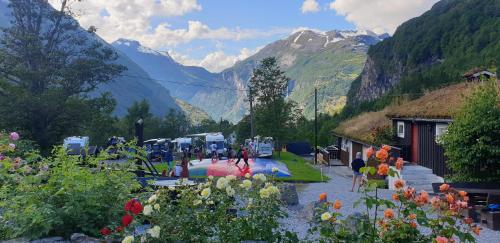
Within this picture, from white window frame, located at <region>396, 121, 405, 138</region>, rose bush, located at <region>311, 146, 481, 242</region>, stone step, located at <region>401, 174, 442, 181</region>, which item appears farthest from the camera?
white window frame, located at <region>396, 121, 405, 138</region>

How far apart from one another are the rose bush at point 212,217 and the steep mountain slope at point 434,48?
58.6m

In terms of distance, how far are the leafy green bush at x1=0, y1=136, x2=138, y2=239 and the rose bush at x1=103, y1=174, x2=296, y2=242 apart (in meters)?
0.46

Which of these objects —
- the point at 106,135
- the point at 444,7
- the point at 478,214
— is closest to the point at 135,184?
the point at 478,214

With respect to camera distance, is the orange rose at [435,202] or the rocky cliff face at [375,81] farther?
the rocky cliff face at [375,81]

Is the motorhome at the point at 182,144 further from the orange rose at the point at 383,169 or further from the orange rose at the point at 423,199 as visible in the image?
the orange rose at the point at 383,169

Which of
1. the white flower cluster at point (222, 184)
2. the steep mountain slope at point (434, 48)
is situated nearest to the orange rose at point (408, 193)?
the white flower cluster at point (222, 184)

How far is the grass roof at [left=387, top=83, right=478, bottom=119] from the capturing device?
697 inches

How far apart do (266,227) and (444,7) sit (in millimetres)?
140172

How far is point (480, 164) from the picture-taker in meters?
14.1

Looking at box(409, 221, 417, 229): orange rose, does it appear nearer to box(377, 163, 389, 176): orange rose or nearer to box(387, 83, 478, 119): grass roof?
box(377, 163, 389, 176): orange rose

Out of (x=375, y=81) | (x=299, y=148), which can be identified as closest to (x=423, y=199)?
(x=299, y=148)

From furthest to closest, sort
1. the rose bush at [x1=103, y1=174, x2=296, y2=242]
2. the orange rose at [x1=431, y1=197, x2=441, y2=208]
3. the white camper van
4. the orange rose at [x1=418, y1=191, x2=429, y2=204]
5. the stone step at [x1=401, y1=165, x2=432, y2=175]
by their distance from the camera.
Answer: the white camper van
the stone step at [x1=401, y1=165, x2=432, y2=175]
the rose bush at [x1=103, y1=174, x2=296, y2=242]
the orange rose at [x1=431, y1=197, x2=441, y2=208]
the orange rose at [x1=418, y1=191, x2=429, y2=204]

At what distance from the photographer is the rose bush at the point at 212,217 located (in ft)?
15.6

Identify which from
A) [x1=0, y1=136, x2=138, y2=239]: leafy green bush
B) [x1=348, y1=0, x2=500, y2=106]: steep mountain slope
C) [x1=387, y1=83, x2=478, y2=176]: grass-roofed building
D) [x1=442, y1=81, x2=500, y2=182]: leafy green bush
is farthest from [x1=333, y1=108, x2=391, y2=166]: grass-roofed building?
[x1=348, y1=0, x2=500, y2=106]: steep mountain slope
